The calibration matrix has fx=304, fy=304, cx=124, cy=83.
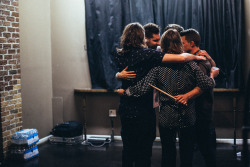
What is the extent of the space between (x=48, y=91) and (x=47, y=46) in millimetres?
697

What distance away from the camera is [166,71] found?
2.34 meters

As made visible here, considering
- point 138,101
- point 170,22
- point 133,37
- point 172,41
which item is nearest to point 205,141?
point 138,101

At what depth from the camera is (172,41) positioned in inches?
93.4

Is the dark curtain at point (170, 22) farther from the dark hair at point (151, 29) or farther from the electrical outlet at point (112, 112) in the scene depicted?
the dark hair at point (151, 29)

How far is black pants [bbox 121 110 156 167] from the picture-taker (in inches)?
92.4

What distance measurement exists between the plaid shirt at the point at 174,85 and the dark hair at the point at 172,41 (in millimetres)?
134

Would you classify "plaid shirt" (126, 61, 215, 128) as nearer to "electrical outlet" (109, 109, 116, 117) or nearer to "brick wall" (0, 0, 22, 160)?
"brick wall" (0, 0, 22, 160)

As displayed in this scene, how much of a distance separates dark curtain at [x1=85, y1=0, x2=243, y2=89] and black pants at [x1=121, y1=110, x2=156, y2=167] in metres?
2.01

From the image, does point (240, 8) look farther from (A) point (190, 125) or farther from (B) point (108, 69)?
(A) point (190, 125)

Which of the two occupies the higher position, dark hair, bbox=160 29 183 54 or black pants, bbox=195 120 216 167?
dark hair, bbox=160 29 183 54

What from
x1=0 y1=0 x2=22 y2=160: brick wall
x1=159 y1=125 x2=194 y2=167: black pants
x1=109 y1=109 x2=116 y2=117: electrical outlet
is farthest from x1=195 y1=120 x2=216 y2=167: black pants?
x1=0 y1=0 x2=22 y2=160: brick wall

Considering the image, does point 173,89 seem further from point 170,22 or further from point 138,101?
point 170,22

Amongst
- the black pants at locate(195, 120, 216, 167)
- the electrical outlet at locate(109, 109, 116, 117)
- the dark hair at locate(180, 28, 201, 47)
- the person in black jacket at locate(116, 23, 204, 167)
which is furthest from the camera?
the electrical outlet at locate(109, 109, 116, 117)

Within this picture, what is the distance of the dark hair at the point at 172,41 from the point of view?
7.77ft
